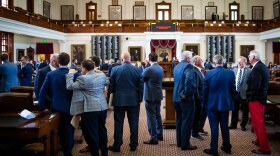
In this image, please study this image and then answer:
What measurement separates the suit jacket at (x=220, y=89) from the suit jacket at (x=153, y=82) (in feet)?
3.58

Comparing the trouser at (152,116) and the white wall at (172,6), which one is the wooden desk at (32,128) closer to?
the trouser at (152,116)

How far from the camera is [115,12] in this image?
29.7m

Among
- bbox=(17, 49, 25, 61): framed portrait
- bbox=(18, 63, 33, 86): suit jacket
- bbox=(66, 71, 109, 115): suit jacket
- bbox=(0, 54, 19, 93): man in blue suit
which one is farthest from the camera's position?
bbox=(17, 49, 25, 61): framed portrait

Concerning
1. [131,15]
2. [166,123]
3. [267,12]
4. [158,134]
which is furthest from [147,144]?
[267,12]

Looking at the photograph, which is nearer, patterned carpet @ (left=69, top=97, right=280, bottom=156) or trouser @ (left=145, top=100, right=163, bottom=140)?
patterned carpet @ (left=69, top=97, right=280, bottom=156)

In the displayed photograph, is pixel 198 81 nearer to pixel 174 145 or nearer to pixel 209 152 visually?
pixel 174 145

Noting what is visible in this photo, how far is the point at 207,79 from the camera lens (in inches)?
229

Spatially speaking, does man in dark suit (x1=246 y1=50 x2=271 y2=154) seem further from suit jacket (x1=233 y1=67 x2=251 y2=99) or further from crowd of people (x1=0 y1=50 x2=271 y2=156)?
suit jacket (x1=233 y1=67 x2=251 y2=99)

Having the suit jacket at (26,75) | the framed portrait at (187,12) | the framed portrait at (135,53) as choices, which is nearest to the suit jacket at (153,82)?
the suit jacket at (26,75)

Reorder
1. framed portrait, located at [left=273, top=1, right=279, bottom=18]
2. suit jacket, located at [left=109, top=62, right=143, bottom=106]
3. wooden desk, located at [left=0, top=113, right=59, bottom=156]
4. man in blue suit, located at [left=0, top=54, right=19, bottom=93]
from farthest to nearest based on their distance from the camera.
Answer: framed portrait, located at [left=273, top=1, right=279, bottom=18] < man in blue suit, located at [left=0, top=54, right=19, bottom=93] < suit jacket, located at [left=109, top=62, right=143, bottom=106] < wooden desk, located at [left=0, top=113, right=59, bottom=156]

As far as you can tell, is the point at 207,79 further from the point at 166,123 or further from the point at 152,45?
the point at 152,45

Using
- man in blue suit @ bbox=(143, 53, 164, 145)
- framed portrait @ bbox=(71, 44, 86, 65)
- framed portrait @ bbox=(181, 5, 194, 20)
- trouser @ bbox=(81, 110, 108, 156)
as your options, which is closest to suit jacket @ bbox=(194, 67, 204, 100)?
man in blue suit @ bbox=(143, 53, 164, 145)

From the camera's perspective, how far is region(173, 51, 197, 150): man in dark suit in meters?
5.91

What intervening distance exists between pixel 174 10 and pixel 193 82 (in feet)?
81.0
